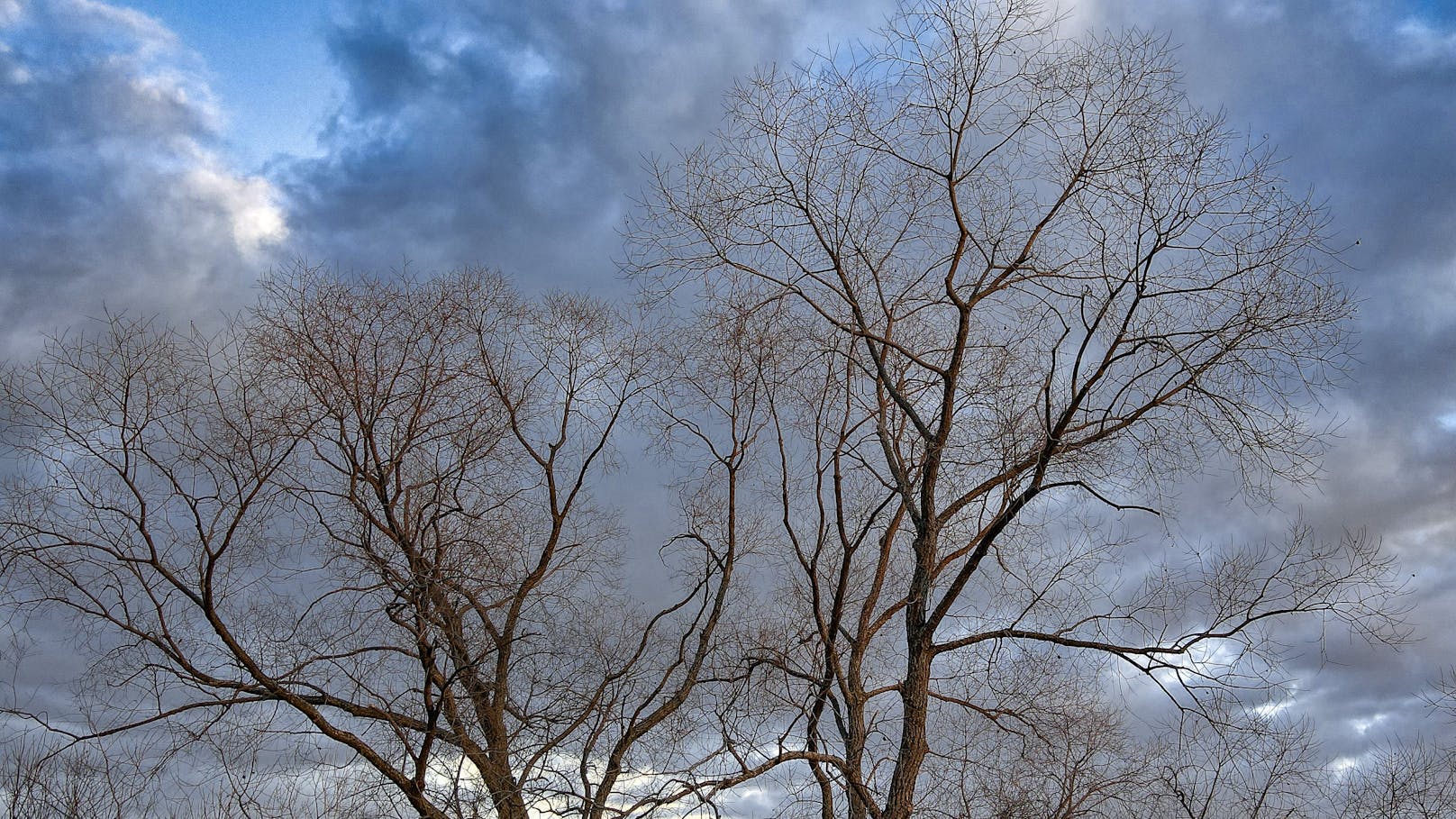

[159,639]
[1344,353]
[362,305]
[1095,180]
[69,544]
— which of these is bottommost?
[1344,353]

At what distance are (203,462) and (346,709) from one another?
2.48 meters

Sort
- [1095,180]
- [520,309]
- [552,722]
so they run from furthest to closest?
1. [520,309]
2. [552,722]
3. [1095,180]

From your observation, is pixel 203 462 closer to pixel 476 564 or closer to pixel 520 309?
pixel 476 564

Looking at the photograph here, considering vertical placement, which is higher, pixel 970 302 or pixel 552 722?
pixel 970 302

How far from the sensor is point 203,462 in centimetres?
917

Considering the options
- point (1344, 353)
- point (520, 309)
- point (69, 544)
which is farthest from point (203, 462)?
point (1344, 353)

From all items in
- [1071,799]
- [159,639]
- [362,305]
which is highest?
[362,305]

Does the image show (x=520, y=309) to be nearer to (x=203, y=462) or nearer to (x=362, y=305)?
(x=362, y=305)

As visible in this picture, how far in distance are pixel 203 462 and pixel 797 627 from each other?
227 inches

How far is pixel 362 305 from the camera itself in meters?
Result: 10.1

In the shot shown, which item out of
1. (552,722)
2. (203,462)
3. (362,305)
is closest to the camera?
(203,462)

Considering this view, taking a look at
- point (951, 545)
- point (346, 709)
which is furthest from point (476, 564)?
point (951, 545)

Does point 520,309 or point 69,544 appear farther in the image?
point 520,309

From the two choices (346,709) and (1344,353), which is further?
(346,709)
